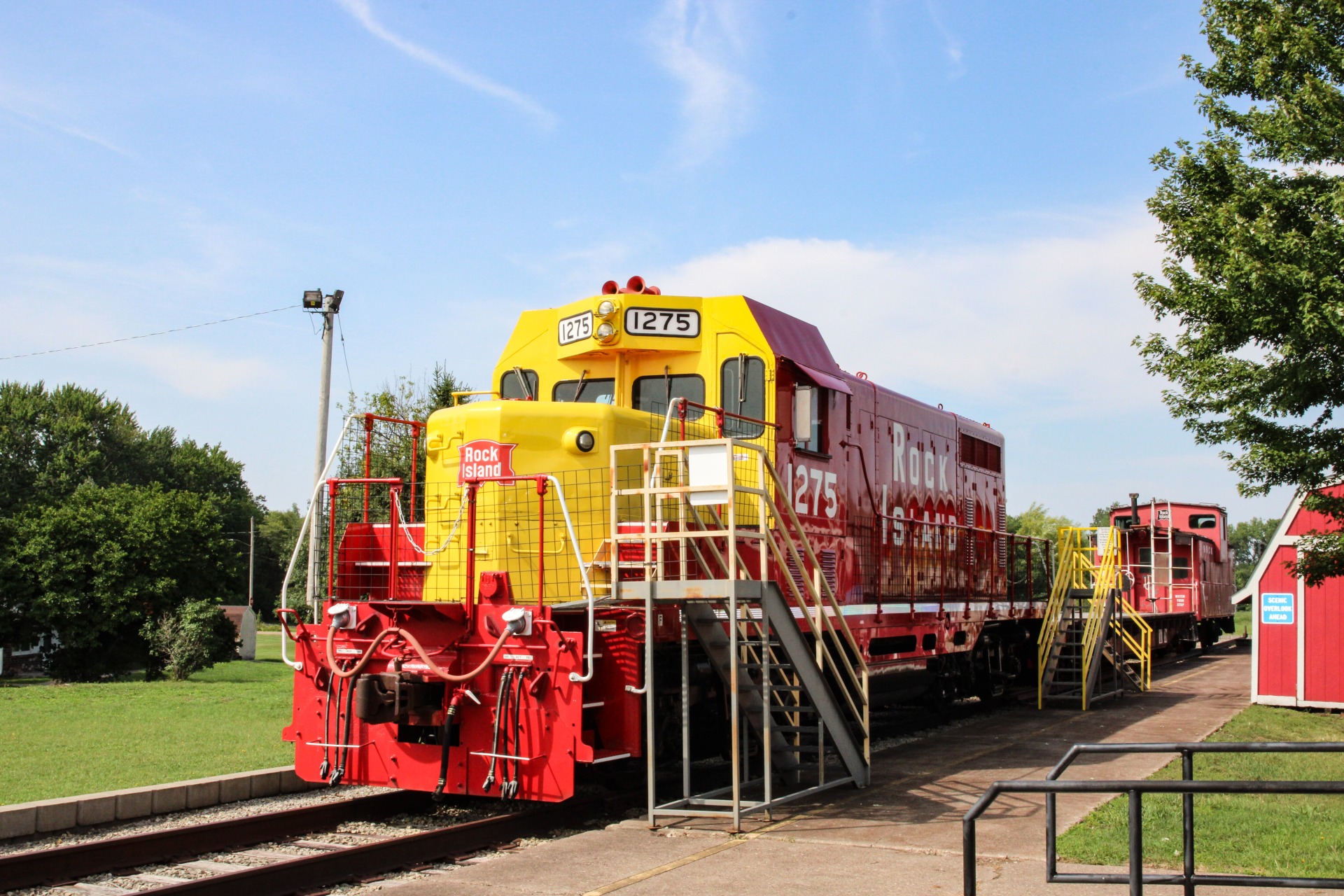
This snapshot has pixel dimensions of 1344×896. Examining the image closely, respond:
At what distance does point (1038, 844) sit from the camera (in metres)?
7.45

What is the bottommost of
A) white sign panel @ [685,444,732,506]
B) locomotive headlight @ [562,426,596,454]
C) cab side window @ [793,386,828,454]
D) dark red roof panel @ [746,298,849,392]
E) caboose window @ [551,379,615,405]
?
white sign panel @ [685,444,732,506]

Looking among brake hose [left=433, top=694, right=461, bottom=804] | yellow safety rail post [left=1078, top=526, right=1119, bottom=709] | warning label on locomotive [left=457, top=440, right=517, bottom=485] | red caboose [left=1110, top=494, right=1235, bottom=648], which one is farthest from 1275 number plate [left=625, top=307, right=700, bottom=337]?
red caboose [left=1110, top=494, right=1235, bottom=648]

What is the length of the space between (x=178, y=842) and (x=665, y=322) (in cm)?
552

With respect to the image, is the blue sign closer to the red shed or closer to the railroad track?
the red shed

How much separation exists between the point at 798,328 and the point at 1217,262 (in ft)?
16.8

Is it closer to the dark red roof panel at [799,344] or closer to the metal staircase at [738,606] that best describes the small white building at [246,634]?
the dark red roof panel at [799,344]

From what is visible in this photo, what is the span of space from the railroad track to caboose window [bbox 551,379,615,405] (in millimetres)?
3535

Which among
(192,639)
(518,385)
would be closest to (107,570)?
(192,639)

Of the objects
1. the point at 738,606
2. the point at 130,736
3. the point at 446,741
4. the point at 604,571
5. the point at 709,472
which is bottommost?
the point at 130,736

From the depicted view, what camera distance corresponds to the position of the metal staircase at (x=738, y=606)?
26.2 ft

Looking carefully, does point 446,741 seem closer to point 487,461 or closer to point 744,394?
point 487,461

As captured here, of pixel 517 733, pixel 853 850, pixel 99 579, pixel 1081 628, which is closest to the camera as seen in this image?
pixel 853 850

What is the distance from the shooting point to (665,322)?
9.90 m

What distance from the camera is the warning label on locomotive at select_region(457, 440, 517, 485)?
865cm
